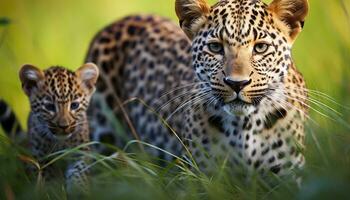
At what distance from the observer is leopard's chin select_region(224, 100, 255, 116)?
8.09 meters

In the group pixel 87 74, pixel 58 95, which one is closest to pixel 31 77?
pixel 58 95

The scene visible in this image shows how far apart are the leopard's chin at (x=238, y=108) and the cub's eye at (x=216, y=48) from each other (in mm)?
511

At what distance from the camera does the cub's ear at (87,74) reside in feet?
31.6

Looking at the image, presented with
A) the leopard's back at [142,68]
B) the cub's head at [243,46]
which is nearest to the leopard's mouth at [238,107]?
the cub's head at [243,46]

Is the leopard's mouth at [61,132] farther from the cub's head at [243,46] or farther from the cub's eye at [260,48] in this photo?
the cub's eye at [260,48]

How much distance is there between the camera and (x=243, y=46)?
821 cm

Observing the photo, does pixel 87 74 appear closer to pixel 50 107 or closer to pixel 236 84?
pixel 50 107

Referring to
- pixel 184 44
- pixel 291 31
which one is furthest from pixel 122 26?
pixel 291 31

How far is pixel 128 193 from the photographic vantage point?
673 cm

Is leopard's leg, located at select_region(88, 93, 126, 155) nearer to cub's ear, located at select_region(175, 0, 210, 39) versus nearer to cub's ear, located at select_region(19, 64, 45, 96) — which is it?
cub's ear, located at select_region(19, 64, 45, 96)

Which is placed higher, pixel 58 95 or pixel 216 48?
pixel 216 48

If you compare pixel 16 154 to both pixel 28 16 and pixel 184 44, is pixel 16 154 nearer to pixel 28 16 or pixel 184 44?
pixel 184 44

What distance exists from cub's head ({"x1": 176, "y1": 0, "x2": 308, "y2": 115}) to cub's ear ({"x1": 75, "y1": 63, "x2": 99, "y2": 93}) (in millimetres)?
1341

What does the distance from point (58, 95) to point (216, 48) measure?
1.75 meters
